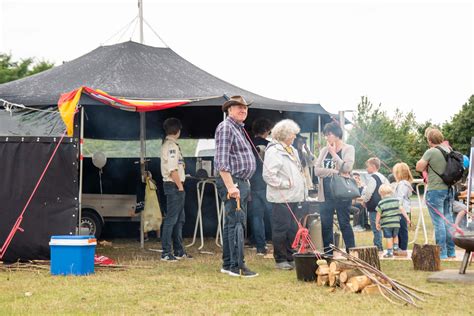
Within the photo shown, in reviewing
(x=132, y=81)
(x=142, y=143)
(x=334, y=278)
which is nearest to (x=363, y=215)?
(x=142, y=143)

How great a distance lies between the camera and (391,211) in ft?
29.0

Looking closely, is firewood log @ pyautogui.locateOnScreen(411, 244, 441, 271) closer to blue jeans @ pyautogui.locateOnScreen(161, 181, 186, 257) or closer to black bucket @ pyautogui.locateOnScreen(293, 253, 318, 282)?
black bucket @ pyautogui.locateOnScreen(293, 253, 318, 282)

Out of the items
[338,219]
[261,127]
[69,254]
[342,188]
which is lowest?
[69,254]

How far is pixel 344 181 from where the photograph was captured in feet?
25.6

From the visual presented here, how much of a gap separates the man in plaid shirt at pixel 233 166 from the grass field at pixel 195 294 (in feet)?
1.04

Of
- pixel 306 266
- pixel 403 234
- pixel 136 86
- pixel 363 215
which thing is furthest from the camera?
pixel 363 215

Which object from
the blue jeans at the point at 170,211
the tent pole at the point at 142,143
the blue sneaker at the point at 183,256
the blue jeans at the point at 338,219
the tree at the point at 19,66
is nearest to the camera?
the blue jeans at the point at 338,219

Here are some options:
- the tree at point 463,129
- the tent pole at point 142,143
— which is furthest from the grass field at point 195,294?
the tree at point 463,129

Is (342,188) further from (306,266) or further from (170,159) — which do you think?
(170,159)

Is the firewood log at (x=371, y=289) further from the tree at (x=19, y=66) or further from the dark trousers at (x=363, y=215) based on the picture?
the tree at (x=19, y=66)

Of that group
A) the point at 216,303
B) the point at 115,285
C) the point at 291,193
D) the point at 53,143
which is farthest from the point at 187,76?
the point at 216,303

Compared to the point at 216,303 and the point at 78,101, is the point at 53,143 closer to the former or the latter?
the point at 78,101

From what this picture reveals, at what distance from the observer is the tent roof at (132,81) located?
8.98m

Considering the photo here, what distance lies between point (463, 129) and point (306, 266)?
30780 mm
